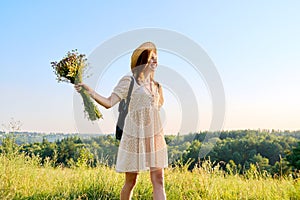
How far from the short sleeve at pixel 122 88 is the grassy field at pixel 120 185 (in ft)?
4.90

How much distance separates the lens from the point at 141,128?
383cm

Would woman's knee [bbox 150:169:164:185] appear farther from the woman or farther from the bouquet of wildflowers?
the bouquet of wildflowers

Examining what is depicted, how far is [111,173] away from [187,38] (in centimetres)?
224

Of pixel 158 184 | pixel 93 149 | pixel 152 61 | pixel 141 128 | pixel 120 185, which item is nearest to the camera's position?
pixel 158 184

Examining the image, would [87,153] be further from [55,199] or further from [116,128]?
[116,128]

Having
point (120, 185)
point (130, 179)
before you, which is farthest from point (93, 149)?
point (130, 179)

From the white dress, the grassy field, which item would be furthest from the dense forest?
the white dress

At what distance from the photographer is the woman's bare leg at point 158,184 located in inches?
146

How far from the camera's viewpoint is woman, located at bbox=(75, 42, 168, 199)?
3.77 m

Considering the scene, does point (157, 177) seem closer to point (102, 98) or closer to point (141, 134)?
point (141, 134)

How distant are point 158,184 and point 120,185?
1.46 meters

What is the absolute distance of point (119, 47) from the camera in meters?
4.85

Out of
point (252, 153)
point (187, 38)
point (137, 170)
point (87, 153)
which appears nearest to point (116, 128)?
point (137, 170)

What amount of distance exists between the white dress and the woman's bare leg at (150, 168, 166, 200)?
0.05 metres
